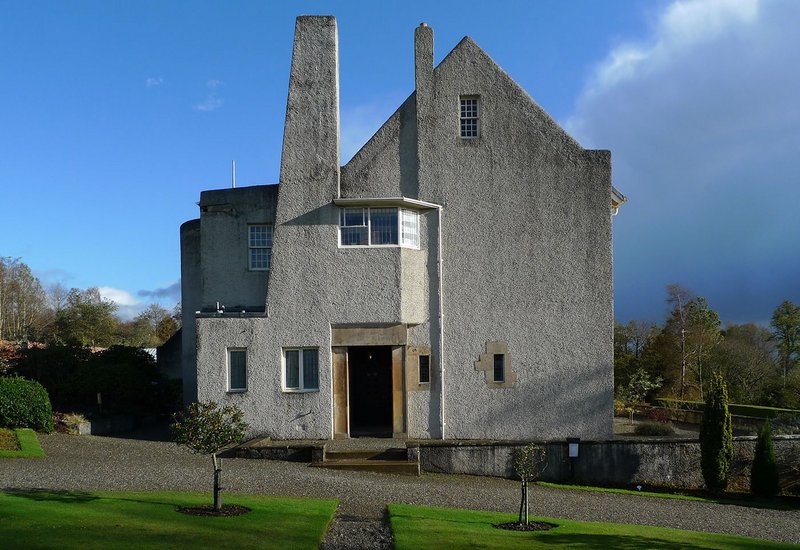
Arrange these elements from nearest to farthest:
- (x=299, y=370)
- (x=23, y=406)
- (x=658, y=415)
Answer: (x=299, y=370)
(x=23, y=406)
(x=658, y=415)

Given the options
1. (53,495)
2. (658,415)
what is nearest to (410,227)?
(53,495)

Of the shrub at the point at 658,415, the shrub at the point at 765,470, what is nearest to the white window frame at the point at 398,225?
the shrub at the point at 765,470

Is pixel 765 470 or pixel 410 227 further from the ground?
pixel 410 227

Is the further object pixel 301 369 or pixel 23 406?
pixel 23 406

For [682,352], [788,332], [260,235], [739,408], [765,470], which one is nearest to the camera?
[765,470]

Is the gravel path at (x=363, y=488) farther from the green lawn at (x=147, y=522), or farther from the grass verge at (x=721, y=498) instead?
the green lawn at (x=147, y=522)

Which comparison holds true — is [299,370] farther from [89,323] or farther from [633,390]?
[89,323]

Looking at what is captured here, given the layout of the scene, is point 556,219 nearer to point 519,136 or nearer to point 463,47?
point 519,136

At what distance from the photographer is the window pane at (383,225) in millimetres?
20906

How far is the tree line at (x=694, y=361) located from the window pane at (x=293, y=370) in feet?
67.3

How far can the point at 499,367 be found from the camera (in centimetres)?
2145

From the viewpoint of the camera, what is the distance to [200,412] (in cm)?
1321

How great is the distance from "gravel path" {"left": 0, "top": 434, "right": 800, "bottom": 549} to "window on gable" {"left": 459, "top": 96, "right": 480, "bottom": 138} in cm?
970

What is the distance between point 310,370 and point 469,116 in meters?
8.59
